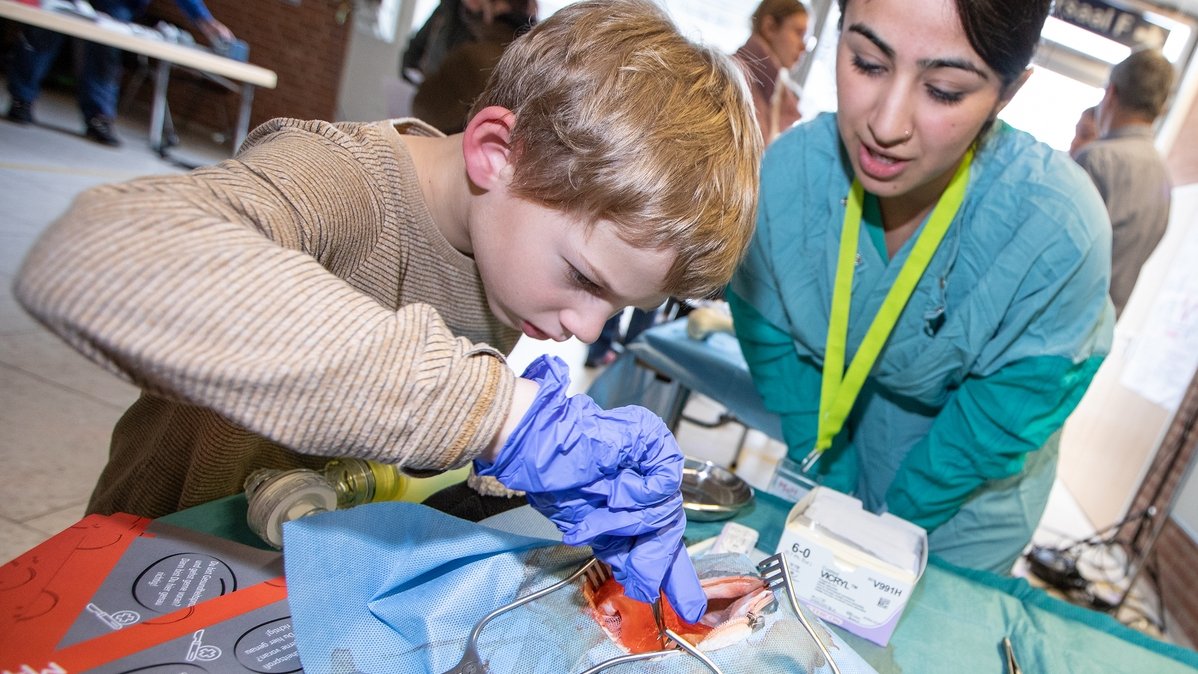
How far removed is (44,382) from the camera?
2.04m

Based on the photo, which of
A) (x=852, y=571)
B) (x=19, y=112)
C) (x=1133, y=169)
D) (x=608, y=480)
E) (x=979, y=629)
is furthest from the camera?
(x=19, y=112)

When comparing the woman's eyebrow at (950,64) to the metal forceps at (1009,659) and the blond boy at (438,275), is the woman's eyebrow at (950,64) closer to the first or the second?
the blond boy at (438,275)

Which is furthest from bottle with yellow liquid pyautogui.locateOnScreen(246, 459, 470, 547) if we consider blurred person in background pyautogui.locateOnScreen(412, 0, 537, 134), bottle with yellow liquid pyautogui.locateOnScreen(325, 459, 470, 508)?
blurred person in background pyautogui.locateOnScreen(412, 0, 537, 134)

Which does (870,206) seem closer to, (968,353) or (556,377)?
(968,353)

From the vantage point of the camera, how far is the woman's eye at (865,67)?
109cm

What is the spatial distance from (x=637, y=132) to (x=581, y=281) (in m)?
0.16

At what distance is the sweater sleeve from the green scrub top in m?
0.86

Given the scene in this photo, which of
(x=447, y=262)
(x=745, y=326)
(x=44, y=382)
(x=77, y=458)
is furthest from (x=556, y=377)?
(x=44, y=382)

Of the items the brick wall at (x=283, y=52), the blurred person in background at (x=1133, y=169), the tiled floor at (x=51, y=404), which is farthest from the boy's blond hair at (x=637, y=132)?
the brick wall at (x=283, y=52)

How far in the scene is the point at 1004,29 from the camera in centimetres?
100

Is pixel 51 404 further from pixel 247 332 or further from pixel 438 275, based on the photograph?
pixel 247 332

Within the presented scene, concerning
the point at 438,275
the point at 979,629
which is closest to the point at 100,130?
the point at 438,275

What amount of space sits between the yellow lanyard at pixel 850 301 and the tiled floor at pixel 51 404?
0.56 metres

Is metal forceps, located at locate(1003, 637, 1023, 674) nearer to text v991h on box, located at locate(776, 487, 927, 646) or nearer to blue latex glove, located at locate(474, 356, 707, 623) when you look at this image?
text v991h on box, located at locate(776, 487, 927, 646)
